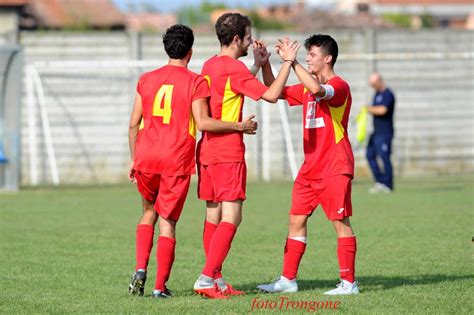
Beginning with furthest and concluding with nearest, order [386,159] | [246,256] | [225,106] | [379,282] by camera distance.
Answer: [386,159] → [246,256] → [379,282] → [225,106]

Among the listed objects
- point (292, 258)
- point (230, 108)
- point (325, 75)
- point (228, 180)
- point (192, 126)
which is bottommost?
point (292, 258)

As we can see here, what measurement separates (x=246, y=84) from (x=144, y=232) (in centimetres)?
136

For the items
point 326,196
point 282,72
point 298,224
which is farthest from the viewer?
point 298,224

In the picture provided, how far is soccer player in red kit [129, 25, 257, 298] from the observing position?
816cm

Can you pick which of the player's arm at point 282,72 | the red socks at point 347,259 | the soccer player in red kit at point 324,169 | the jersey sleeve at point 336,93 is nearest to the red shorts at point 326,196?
the soccer player in red kit at point 324,169

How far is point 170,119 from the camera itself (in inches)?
323

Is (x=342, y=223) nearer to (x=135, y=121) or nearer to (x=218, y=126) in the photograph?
(x=218, y=126)

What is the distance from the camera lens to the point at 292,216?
872 centimetres

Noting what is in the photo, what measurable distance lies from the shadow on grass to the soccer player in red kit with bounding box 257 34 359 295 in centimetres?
25

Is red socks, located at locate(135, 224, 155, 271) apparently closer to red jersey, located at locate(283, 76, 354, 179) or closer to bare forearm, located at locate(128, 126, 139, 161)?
bare forearm, located at locate(128, 126, 139, 161)

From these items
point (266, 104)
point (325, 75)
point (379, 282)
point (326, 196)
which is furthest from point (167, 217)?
point (266, 104)

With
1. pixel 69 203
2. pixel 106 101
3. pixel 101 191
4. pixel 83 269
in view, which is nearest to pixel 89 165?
pixel 106 101

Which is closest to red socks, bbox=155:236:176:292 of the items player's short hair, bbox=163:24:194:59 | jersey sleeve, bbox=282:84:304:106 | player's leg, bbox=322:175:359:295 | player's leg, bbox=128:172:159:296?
player's leg, bbox=128:172:159:296

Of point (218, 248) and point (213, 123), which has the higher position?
point (213, 123)
